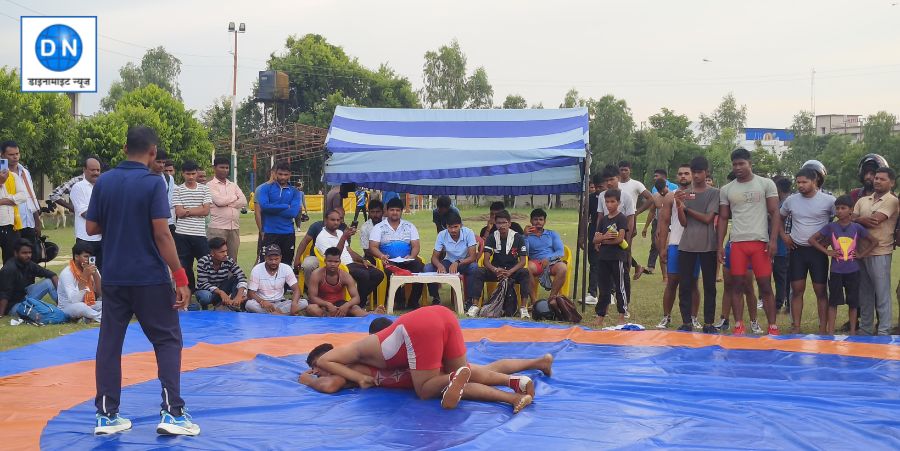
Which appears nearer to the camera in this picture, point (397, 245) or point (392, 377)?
point (392, 377)

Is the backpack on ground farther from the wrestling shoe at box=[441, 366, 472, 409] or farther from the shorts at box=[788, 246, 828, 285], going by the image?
the shorts at box=[788, 246, 828, 285]

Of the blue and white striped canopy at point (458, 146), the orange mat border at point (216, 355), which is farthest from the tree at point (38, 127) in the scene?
the orange mat border at point (216, 355)

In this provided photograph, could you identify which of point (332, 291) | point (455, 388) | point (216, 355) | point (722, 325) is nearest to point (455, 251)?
point (332, 291)

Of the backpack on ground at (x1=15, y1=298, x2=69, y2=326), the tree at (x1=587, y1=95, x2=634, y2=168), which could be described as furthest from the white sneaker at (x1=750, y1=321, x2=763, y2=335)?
the tree at (x1=587, y1=95, x2=634, y2=168)

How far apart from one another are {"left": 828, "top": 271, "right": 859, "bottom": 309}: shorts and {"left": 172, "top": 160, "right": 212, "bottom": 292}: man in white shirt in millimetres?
6582

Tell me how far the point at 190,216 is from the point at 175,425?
5268mm

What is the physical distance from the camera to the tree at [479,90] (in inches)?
2221

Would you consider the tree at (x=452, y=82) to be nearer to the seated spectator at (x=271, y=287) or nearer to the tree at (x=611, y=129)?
the tree at (x=611, y=129)

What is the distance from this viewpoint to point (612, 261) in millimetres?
8492

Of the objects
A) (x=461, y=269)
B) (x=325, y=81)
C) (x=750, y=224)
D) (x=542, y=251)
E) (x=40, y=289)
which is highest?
(x=325, y=81)

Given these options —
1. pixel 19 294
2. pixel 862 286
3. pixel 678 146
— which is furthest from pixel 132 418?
pixel 678 146

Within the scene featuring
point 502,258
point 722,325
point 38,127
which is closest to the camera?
point 722,325

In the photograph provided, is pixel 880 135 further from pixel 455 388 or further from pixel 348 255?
pixel 455 388

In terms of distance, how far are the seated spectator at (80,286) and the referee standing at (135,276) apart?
162 inches
